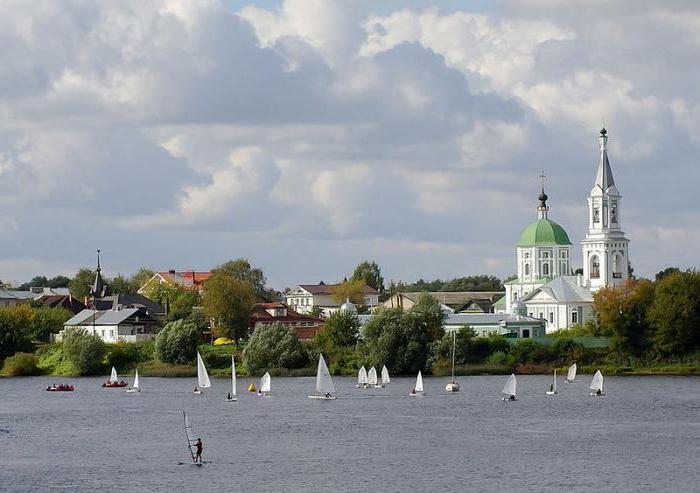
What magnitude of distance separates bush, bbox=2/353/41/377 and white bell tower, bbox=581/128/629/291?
64115mm

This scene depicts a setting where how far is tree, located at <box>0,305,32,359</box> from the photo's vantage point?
151875 millimetres

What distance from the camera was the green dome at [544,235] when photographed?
191 meters

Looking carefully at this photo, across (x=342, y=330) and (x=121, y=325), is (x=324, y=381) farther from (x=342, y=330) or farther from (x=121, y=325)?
(x=121, y=325)

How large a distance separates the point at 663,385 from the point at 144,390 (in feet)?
131

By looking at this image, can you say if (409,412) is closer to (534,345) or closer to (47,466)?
(47,466)

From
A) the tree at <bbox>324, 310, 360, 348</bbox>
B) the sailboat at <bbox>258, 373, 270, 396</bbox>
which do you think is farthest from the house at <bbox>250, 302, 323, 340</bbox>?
the sailboat at <bbox>258, 373, 270, 396</bbox>

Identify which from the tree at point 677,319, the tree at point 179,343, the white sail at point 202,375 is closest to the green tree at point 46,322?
the tree at point 179,343

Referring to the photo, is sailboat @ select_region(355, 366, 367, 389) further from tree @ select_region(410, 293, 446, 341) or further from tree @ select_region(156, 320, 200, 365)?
tree @ select_region(156, 320, 200, 365)

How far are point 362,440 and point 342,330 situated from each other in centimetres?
5912

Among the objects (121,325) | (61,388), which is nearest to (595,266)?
(121,325)

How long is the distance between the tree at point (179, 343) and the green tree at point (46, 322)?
1019 inches

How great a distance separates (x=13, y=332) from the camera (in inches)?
6014

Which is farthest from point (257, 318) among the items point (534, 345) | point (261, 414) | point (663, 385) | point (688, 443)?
point (688, 443)

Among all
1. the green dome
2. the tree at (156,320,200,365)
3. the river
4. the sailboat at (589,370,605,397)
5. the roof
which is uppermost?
the green dome
